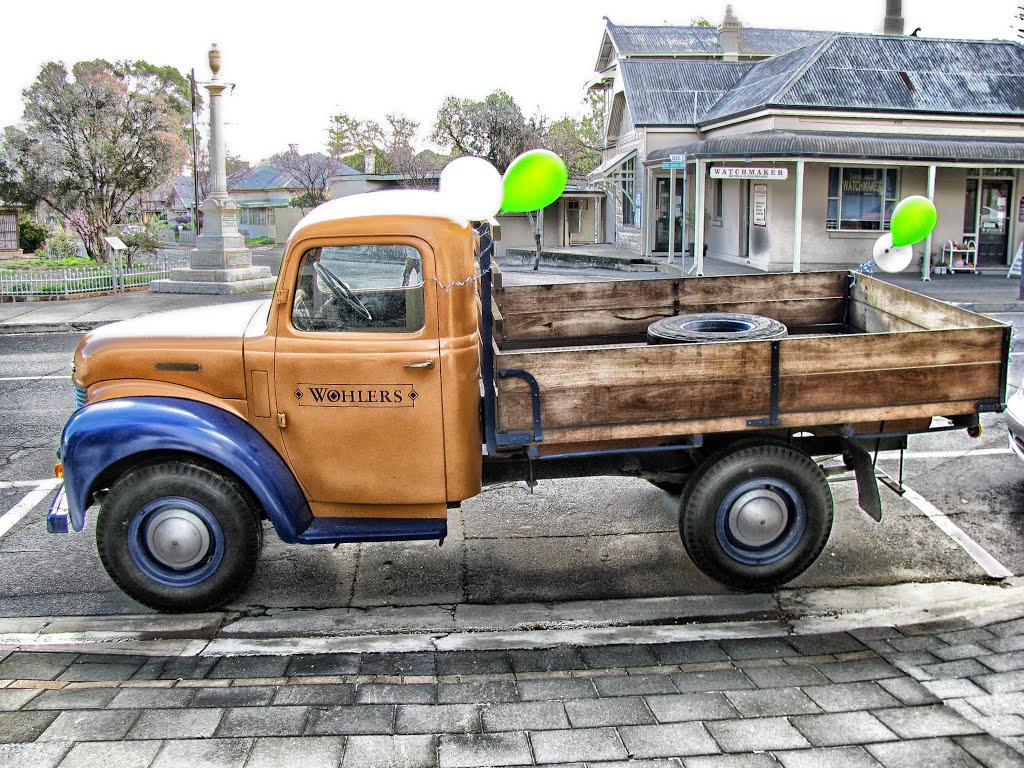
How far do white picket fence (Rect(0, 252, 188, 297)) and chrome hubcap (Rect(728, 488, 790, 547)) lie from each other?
18.6m

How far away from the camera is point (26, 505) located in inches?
274

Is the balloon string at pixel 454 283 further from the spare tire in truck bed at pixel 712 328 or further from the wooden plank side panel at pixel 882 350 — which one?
the wooden plank side panel at pixel 882 350

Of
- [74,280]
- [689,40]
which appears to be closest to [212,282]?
[74,280]

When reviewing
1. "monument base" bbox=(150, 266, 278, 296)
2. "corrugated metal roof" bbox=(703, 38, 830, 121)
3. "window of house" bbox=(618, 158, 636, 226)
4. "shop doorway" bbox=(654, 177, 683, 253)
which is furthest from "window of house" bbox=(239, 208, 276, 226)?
"monument base" bbox=(150, 266, 278, 296)

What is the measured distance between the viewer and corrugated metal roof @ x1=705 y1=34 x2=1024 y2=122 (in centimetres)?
2358

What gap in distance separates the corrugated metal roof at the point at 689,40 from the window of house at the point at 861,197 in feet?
45.3

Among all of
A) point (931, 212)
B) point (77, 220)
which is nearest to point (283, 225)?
point (77, 220)

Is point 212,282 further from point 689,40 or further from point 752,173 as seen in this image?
point 689,40

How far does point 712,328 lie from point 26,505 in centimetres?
525

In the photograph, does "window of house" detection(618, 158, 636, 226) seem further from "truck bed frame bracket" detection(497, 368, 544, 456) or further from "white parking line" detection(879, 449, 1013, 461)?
"truck bed frame bracket" detection(497, 368, 544, 456)

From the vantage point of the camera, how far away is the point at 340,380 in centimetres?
496

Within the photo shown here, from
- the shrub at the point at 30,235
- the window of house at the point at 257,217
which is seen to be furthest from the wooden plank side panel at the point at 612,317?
the window of house at the point at 257,217

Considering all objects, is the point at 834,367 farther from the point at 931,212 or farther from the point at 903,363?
the point at 931,212

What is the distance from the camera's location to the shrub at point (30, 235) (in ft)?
116
